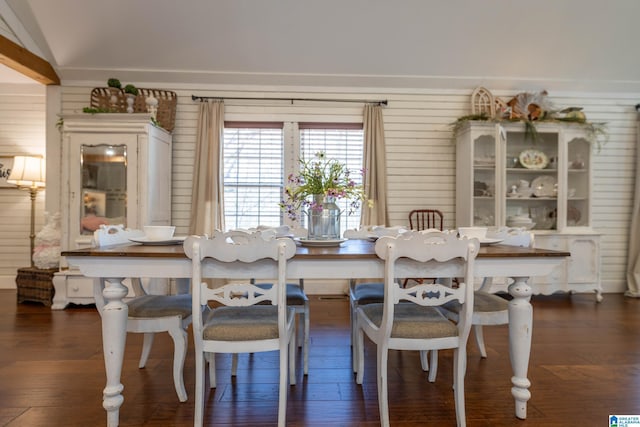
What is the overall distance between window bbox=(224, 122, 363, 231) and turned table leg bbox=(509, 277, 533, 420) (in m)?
2.81

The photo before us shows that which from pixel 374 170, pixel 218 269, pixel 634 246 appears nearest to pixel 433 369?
pixel 218 269

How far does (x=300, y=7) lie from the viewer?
12.2ft

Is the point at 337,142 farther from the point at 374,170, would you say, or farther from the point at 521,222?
the point at 521,222

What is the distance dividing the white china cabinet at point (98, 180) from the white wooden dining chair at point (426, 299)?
9.71 feet

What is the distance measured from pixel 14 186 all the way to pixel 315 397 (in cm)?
485

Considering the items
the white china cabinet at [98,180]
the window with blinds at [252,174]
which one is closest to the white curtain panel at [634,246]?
the window with blinds at [252,174]

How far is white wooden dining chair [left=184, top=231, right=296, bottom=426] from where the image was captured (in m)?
1.60

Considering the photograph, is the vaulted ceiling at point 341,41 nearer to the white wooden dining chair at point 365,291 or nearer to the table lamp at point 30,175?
the table lamp at point 30,175

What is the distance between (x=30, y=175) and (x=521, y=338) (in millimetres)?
5090

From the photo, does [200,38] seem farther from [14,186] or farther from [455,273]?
[455,273]

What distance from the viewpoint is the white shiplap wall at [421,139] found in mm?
4426

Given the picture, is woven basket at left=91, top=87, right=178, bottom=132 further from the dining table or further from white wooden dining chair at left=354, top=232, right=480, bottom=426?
white wooden dining chair at left=354, top=232, right=480, bottom=426

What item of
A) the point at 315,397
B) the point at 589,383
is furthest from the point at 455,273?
the point at 589,383

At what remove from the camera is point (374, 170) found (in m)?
4.38
